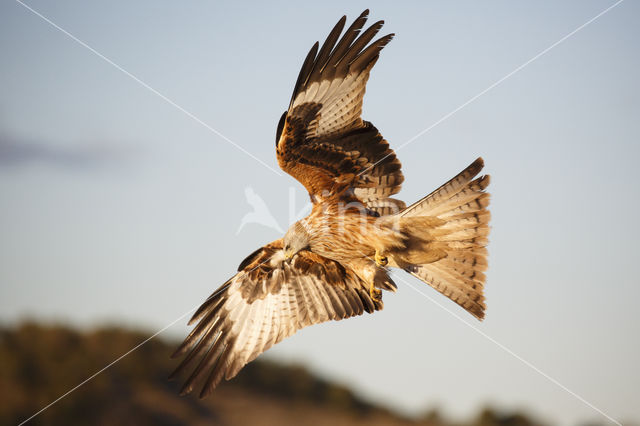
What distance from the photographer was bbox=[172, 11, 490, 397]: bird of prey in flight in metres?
5.13

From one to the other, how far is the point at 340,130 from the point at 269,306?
2.23 m

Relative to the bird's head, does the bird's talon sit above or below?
below

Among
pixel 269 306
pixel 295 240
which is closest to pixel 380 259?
pixel 295 240

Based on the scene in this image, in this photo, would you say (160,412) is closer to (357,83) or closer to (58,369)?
(58,369)

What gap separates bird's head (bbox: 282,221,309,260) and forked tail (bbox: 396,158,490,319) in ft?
3.07

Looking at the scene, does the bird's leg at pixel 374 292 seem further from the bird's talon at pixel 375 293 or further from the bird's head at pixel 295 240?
the bird's head at pixel 295 240

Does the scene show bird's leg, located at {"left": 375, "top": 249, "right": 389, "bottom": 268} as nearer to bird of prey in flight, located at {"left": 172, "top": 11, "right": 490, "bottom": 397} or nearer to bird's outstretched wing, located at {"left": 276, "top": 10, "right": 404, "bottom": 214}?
bird of prey in flight, located at {"left": 172, "top": 11, "right": 490, "bottom": 397}

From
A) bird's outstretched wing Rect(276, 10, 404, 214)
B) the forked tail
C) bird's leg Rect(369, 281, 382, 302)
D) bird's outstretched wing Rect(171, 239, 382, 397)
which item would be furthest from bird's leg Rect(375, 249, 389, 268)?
bird's outstretched wing Rect(171, 239, 382, 397)

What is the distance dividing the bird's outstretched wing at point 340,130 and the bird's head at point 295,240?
1.60ft

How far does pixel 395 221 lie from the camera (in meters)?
5.38

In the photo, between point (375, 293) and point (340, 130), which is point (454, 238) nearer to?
point (375, 293)

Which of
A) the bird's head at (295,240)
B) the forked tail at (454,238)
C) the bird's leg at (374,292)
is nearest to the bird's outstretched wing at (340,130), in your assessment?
the forked tail at (454,238)

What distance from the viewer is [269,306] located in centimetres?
638

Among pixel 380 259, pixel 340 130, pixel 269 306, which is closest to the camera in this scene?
pixel 340 130
